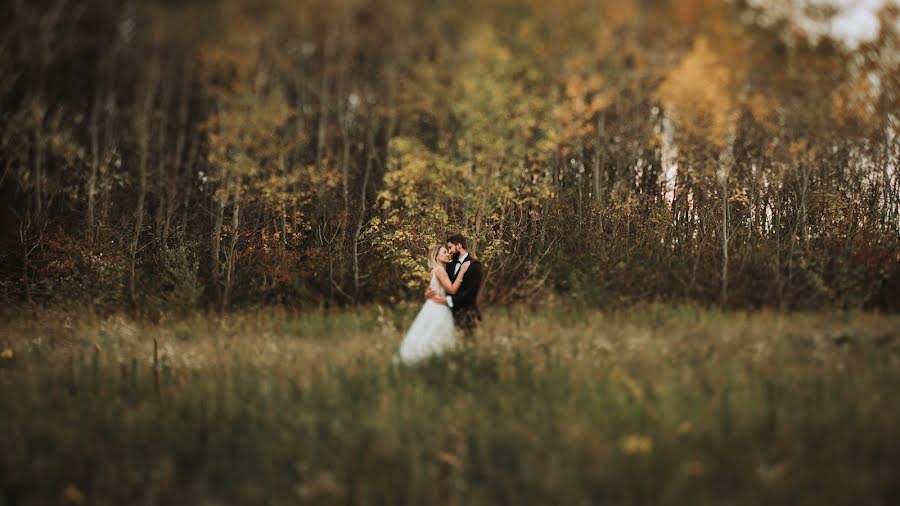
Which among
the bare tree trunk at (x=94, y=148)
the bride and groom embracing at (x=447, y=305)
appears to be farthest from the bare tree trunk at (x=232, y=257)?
the bride and groom embracing at (x=447, y=305)

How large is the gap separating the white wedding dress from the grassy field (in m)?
0.35

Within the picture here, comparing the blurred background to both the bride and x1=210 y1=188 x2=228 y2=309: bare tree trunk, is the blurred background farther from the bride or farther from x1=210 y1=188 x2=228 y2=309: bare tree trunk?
the bride

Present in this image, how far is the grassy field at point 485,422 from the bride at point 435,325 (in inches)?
14.4

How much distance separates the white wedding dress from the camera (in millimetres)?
7770

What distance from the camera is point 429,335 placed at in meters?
7.97

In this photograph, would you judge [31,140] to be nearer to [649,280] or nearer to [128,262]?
[128,262]

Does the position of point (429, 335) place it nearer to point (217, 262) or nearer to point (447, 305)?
point (447, 305)

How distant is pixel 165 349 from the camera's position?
8727mm

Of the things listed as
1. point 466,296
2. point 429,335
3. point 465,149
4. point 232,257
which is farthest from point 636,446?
point 232,257

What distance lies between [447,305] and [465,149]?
432 centimetres

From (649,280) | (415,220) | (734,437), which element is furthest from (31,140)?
(734,437)

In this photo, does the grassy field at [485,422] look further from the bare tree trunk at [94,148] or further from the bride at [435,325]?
the bare tree trunk at [94,148]

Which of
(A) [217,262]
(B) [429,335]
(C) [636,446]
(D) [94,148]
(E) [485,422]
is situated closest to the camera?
(C) [636,446]

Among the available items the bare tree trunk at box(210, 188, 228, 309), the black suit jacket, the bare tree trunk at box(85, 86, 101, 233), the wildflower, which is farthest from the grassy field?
the bare tree trunk at box(85, 86, 101, 233)
